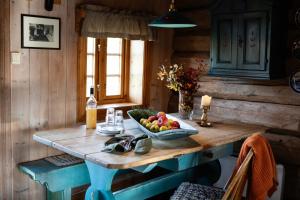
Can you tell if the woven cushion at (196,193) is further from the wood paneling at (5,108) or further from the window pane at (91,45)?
the window pane at (91,45)

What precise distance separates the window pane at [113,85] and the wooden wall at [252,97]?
0.73 m

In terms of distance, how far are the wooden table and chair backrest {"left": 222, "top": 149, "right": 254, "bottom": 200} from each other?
375mm

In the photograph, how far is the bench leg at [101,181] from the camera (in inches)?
97.7

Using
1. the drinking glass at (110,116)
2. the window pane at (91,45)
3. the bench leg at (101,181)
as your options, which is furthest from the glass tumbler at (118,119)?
the window pane at (91,45)

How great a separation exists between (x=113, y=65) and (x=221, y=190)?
71.2 inches

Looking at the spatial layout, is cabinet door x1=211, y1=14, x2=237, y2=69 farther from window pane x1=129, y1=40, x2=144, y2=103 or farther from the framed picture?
the framed picture

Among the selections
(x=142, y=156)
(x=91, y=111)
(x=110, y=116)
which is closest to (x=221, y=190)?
(x=142, y=156)

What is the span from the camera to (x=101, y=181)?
8.25 feet

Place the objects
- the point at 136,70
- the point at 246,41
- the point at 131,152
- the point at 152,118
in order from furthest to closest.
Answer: the point at 136,70
the point at 246,41
the point at 152,118
the point at 131,152

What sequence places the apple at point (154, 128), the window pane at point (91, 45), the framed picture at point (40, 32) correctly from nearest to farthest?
the apple at point (154, 128) < the framed picture at point (40, 32) < the window pane at point (91, 45)

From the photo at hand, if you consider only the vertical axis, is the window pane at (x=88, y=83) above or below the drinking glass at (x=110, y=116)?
above

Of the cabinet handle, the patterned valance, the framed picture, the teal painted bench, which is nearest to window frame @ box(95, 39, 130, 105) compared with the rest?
the patterned valance

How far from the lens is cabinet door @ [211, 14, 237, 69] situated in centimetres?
346

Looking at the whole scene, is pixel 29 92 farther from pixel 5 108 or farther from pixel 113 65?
pixel 113 65
